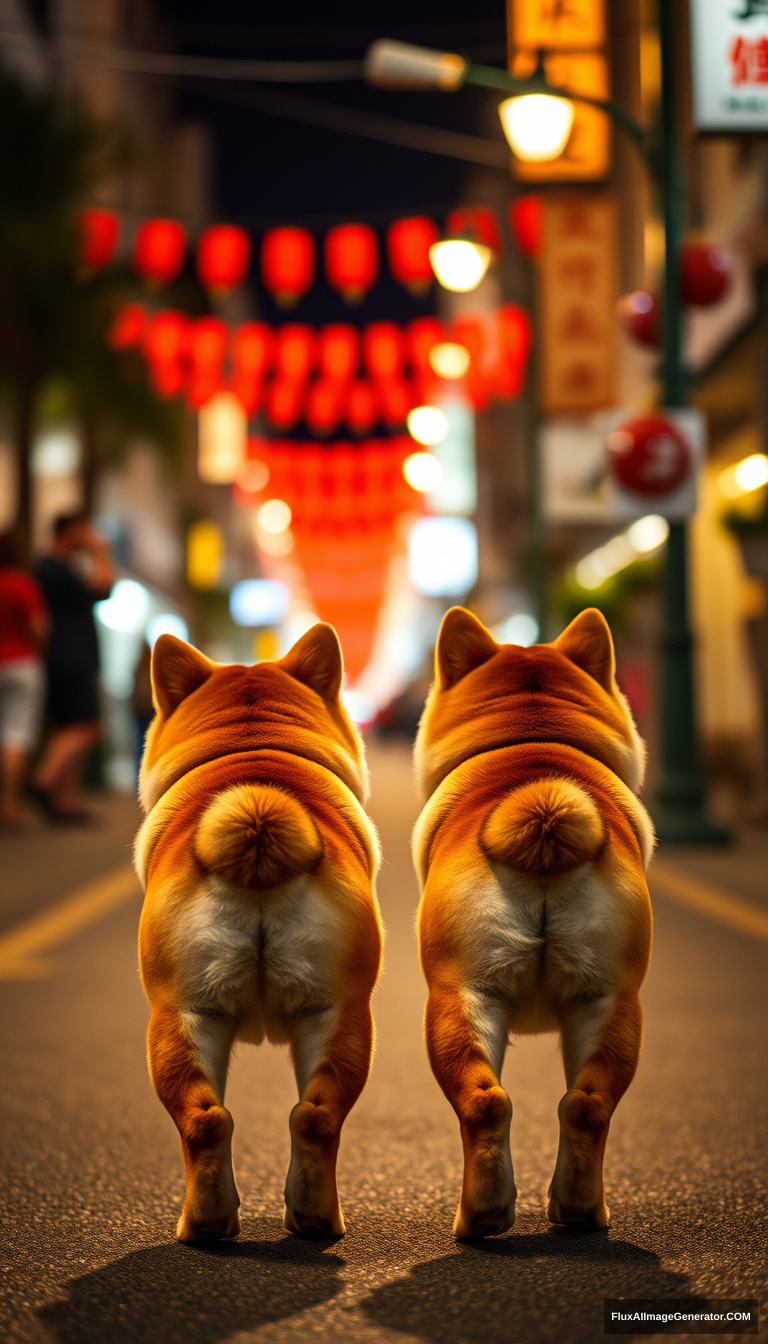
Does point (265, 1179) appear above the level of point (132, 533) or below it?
below

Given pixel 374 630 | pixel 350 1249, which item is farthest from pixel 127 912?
pixel 374 630

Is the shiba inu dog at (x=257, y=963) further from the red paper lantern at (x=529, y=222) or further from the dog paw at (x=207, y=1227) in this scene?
the red paper lantern at (x=529, y=222)

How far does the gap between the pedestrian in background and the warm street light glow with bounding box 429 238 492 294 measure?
5.92 metres

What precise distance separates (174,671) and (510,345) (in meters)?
29.7

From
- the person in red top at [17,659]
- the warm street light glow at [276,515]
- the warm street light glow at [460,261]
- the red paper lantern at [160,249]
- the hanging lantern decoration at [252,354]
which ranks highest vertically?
the warm street light glow at [276,515]

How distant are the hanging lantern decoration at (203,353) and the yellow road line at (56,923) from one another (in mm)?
24914

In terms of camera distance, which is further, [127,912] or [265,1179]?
[127,912]

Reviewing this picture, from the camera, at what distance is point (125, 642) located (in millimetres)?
30172

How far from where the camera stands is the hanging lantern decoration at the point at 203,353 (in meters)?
32.6

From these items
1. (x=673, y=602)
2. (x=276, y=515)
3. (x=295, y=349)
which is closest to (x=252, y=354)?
(x=295, y=349)

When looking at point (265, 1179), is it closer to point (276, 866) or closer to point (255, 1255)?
point (255, 1255)

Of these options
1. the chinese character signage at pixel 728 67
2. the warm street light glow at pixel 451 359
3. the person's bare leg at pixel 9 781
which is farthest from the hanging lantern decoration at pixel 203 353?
the chinese character signage at pixel 728 67

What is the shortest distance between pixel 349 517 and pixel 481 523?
588cm

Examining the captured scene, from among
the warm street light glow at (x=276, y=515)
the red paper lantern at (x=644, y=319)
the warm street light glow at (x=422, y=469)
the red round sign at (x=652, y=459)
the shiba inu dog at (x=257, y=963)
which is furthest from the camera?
the warm street light glow at (x=276, y=515)
